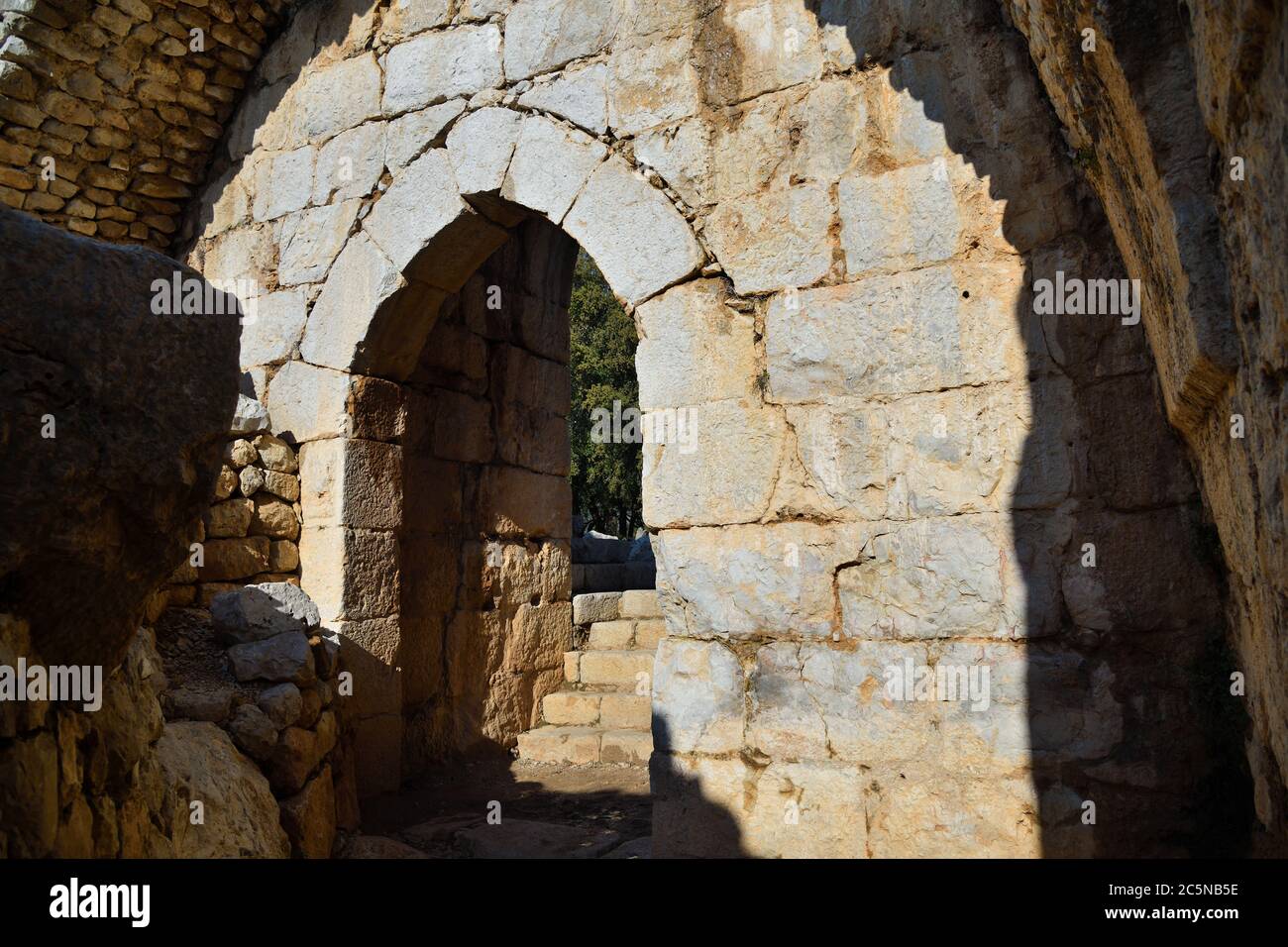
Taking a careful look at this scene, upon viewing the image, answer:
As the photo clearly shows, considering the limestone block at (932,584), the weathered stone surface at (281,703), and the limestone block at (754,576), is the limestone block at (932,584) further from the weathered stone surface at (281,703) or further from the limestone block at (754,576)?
the weathered stone surface at (281,703)

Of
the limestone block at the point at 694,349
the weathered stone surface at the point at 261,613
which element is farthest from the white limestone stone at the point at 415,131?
the weathered stone surface at the point at 261,613

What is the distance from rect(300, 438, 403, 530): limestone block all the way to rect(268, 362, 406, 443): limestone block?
0.07 m

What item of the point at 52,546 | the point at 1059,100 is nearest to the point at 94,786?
the point at 52,546

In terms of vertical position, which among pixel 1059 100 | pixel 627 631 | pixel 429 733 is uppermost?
pixel 1059 100

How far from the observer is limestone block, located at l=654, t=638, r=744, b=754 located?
3.71 metres

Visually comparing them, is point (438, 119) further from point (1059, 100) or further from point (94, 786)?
point (94, 786)

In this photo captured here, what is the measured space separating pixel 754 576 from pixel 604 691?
2.91 m

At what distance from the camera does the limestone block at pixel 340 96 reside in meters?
5.15

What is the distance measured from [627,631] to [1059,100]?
14.9ft

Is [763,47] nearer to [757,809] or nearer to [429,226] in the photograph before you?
[429,226]

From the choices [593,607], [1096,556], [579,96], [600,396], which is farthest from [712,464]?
[600,396]

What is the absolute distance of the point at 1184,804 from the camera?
3002 millimetres

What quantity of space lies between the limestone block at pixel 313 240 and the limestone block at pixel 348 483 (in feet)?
2.98

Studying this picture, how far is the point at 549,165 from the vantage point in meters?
4.46
